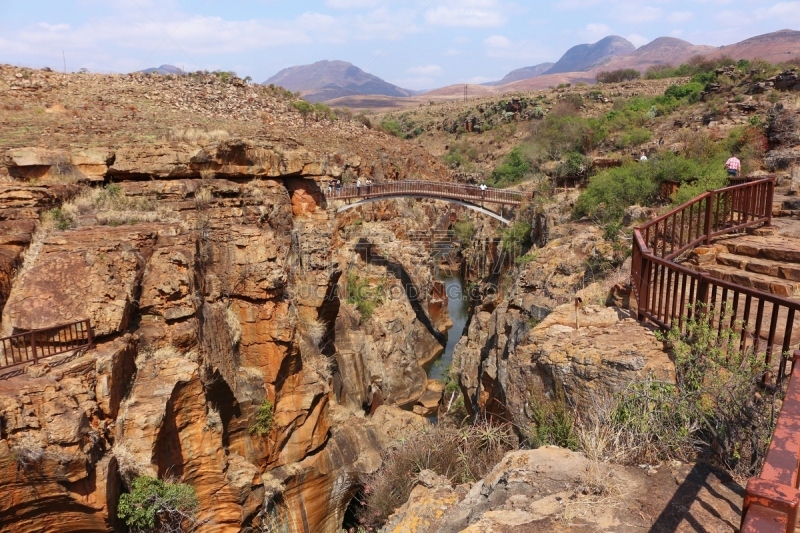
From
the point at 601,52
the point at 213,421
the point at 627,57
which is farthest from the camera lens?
the point at 601,52

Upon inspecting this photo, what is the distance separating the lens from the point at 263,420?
11414mm

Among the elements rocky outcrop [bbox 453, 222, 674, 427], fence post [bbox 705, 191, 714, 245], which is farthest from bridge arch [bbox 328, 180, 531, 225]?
fence post [bbox 705, 191, 714, 245]

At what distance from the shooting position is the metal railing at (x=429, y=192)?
1117 inches

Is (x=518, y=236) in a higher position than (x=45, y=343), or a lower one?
lower

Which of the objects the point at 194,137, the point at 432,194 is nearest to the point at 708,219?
the point at 194,137

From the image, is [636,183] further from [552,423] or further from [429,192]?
[429,192]

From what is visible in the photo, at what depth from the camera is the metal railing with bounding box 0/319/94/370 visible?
24.2 ft

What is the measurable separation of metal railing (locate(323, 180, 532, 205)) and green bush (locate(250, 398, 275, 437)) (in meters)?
17.9

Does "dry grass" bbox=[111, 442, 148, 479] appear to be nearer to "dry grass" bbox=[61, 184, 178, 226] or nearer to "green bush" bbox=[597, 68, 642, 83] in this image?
"dry grass" bbox=[61, 184, 178, 226]

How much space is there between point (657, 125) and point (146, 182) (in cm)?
2927

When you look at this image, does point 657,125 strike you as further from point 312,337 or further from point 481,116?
point 481,116

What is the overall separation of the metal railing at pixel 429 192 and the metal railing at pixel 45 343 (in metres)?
20.8

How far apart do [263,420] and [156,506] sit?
3.83 metres

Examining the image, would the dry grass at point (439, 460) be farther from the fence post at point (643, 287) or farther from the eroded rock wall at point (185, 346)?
the eroded rock wall at point (185, 346)
